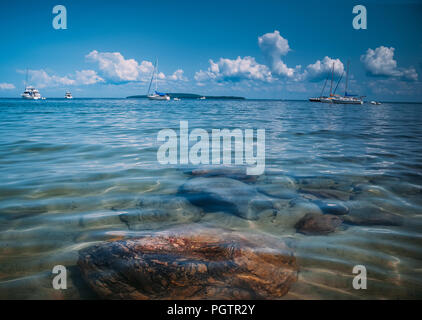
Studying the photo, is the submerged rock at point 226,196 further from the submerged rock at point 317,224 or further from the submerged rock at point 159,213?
the submerged rock at point 317,224

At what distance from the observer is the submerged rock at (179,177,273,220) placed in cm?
396

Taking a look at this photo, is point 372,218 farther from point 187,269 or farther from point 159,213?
point 159,213

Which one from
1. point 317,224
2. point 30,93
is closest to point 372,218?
point 317,224

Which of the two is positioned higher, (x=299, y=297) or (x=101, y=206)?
(x=101, y=206)

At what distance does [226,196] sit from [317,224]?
163 cm

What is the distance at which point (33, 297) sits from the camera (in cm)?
218

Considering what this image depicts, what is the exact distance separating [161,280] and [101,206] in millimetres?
2426

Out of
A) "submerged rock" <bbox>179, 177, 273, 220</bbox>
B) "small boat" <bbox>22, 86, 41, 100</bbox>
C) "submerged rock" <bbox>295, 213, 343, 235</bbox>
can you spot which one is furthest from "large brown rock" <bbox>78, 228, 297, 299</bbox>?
"small boat" <bbox>22, 86, 41, 100</bbox>

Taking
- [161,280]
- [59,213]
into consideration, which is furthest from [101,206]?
[161,280]

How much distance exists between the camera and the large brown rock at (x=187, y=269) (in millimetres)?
2102

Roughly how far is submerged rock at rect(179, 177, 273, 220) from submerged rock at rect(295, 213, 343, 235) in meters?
0.64

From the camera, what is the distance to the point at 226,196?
14.5 ft
